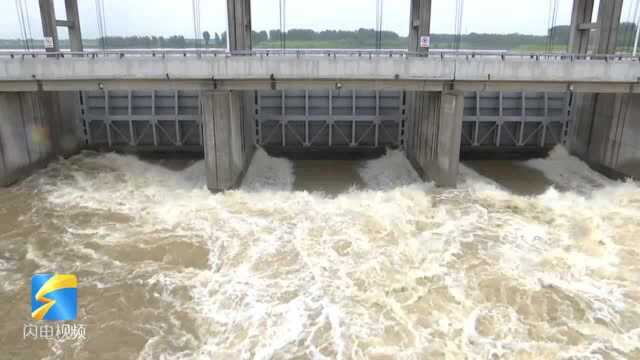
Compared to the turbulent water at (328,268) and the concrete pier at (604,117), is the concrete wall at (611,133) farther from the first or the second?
the turbulent water at (328,268)

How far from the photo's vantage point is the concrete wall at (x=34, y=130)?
16.3 metres

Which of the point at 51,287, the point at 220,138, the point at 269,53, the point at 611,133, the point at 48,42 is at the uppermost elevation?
the point at 48,42

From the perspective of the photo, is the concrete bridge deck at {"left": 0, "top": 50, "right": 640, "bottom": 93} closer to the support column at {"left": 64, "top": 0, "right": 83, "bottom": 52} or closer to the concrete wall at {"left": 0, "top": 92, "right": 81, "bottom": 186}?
the concrete wall at {"left": 0, "top": 92, "right": 81, "bottom": 186}

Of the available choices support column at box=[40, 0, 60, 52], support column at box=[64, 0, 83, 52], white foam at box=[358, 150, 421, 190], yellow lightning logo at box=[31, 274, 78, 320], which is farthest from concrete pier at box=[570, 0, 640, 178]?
support column at box=[40, 0, 60, 52]

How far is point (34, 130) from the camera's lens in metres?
18.1

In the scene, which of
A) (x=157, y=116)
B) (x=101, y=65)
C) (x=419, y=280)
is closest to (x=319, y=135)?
(x=157, y=116)

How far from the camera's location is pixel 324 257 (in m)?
11.0

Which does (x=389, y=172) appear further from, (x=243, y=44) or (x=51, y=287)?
(x=51, y=287)

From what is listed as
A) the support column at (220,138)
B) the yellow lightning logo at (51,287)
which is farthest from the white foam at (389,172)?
the yellow lightning logo at (51,287)

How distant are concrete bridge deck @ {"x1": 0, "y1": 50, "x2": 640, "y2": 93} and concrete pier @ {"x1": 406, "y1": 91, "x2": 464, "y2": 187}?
81cm

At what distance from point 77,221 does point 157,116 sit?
29.2 ft

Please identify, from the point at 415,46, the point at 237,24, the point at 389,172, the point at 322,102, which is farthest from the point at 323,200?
the point at 415,46

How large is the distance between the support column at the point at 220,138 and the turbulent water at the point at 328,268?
2.24 feet

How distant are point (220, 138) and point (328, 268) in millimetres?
6909
